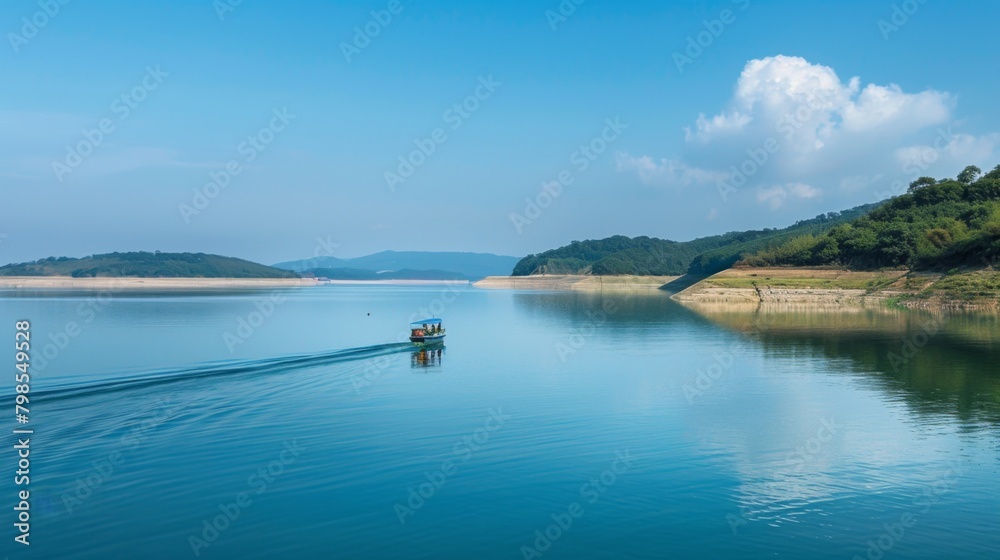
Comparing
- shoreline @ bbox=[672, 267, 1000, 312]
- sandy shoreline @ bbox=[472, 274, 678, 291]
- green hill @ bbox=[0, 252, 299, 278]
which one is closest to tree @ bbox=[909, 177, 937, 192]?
shoreline @ bbox=[672, 267, 1000, 312]

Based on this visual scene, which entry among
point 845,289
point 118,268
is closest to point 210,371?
point 845,289

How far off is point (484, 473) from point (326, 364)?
47.2 feet

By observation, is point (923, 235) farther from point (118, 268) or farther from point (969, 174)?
point (118, 268)

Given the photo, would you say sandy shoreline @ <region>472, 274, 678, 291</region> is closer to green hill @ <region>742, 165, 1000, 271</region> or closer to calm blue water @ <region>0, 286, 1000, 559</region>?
green hill @ <region>742, 165, 1000, 271</region>

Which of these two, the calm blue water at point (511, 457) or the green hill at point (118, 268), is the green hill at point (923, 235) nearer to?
the calm blue water at point (511, 457)

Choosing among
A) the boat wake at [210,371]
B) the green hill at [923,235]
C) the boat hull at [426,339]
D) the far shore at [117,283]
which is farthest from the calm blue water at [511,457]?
the far shore at [117,283]

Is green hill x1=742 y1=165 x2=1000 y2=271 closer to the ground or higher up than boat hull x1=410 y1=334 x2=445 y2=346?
higher up

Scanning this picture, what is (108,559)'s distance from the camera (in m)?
8.03

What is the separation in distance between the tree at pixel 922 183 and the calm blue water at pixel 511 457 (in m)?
75.3

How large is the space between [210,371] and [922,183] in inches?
3807

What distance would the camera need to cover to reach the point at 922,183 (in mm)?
92125

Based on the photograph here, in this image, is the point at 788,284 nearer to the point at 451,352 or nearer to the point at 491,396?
the point at 451,352

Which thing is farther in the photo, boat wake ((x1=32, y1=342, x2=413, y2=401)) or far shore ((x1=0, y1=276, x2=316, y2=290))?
far shore ((x1=0, y1=276, x2=316, y2=290))

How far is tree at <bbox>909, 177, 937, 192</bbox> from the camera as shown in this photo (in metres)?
90.2
